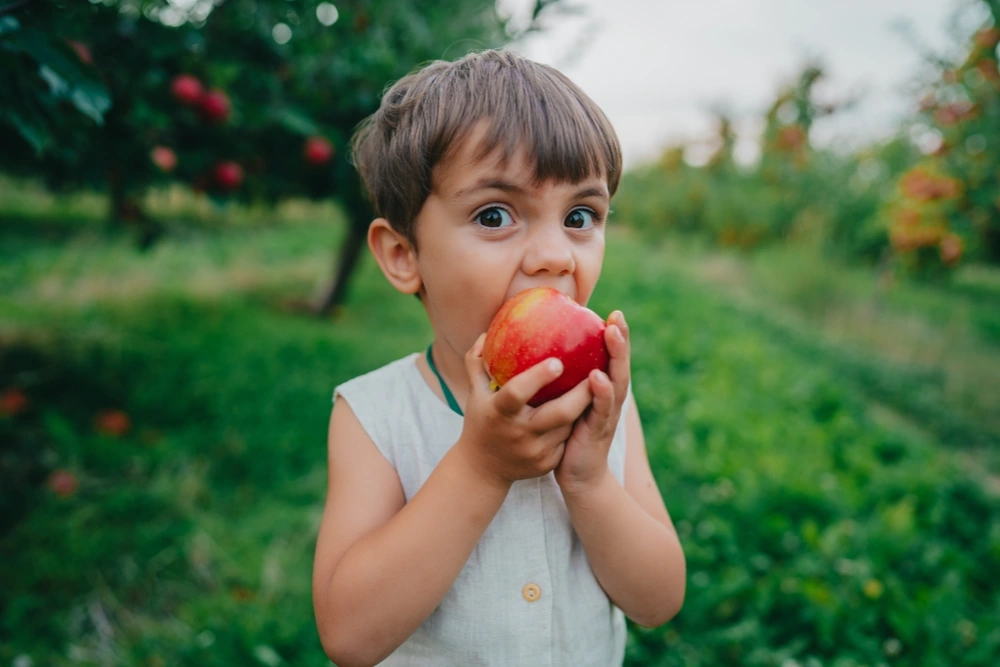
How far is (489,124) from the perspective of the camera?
92cm

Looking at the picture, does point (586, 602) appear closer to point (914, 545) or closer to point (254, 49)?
point (914, 545)

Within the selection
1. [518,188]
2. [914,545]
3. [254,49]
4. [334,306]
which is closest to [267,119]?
[254,49]

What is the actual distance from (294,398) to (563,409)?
9.78ft

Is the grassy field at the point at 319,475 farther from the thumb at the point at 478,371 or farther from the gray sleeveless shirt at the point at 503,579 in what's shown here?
the thumb at the point at 478,371

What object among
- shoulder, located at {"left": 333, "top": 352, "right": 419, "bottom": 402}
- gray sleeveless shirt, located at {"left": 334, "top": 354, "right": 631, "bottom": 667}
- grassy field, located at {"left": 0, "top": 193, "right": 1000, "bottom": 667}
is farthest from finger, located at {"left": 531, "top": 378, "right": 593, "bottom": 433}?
grassy field, located at {"left": 0, "top": 193, "right": 1000, "bottom": 667}

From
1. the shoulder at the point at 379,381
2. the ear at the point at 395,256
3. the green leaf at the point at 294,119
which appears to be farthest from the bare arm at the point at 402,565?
the green leaf at the point at 294,119

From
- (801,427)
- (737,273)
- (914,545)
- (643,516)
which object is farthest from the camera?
(737,273)

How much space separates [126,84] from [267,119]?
536 millimetres

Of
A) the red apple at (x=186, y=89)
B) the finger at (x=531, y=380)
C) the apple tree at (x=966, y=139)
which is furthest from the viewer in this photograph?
the apple tree at (x=966, y=139)

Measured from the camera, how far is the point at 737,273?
368 inches

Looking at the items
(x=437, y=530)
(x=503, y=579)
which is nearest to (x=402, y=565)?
(x=437, y=530)

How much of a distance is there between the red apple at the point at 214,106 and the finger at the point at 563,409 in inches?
73.8

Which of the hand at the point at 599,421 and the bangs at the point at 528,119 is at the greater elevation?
the bangs at the point at 528,119

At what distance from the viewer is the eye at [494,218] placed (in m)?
0.92
